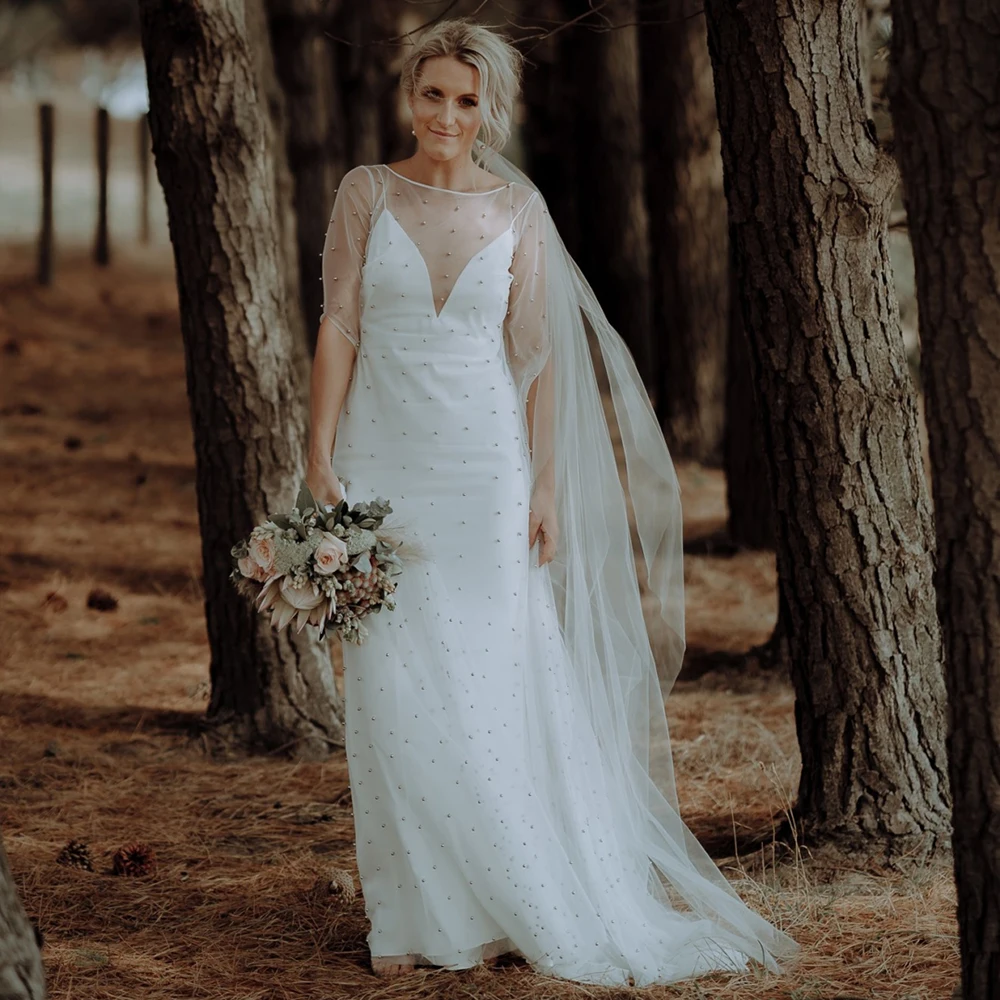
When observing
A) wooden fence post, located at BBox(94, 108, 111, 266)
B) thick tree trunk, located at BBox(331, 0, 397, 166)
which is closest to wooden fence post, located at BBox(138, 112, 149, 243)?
wooden fence post, located at BBox(94, 108, 111, 266)

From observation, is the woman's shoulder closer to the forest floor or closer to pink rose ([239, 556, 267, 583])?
pink rose ([239, 556, 267, 583])

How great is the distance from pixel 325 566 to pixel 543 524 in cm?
73

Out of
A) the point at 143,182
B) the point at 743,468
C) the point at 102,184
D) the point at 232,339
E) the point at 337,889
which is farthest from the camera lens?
the point at 143,182

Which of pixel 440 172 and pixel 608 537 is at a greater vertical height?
pixel 440 172

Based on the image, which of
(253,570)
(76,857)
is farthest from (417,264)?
(76,857)

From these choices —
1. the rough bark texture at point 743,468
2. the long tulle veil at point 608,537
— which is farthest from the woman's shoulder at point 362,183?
the rough bark texture at point 743,468

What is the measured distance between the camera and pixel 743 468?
8164mm

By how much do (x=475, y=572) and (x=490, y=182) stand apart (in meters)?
1.09

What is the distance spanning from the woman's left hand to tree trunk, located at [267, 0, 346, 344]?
6.87 metres

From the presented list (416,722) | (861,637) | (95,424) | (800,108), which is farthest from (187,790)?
(95,424)

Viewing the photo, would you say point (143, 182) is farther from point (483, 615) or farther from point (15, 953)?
point (15, 953)

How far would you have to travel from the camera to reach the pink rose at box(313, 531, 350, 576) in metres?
3.47

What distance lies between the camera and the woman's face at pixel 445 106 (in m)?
3.71

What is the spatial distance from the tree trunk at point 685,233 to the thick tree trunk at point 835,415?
6.73m
